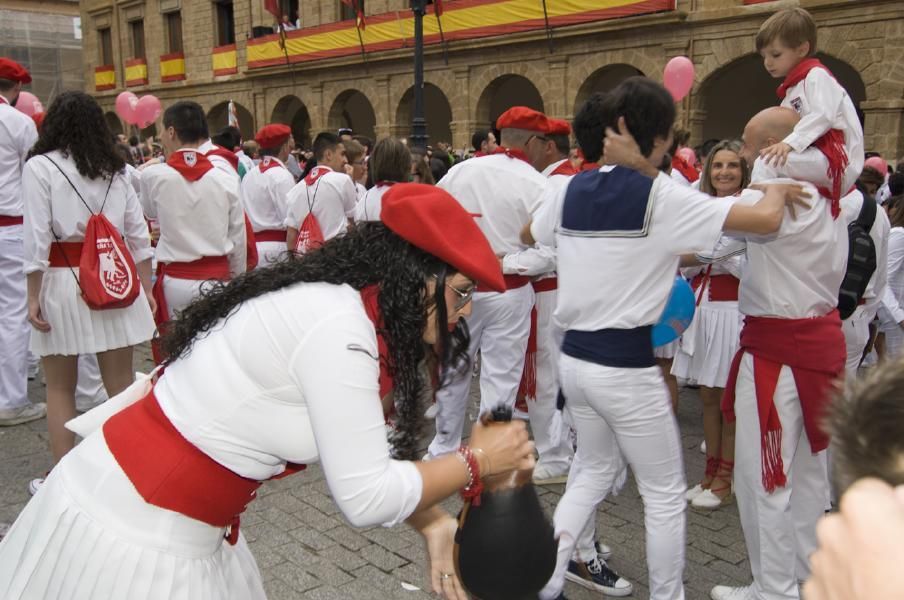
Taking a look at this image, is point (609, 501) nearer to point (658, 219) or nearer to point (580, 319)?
point (580, 319)

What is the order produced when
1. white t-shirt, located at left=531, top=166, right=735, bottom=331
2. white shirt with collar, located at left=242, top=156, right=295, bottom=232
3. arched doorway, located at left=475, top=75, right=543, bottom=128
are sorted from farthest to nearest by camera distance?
arched doorway, located at left=475, top=75, right=543, bottom=128
white shirt with collar, located at left=242, top=156, right=295, bottom=232
white t-shirt, located at left=531, top=166, right=735, bottom=331

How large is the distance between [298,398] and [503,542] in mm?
519

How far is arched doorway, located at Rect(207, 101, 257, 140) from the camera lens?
26.2 meters

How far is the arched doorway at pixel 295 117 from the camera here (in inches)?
968

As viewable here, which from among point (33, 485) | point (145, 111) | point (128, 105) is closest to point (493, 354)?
point (33, 485)

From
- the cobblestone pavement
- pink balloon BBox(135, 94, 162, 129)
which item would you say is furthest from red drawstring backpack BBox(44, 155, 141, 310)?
pink balloon BBox(135, 94, 162, 129)

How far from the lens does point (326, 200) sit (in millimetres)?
5758

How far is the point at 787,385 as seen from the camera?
9.34ft

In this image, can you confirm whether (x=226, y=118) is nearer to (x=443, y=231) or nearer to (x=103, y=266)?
(x=103, y=266)

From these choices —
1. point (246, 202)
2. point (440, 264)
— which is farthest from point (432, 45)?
point (440, 264)

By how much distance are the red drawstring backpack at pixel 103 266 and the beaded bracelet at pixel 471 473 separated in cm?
274

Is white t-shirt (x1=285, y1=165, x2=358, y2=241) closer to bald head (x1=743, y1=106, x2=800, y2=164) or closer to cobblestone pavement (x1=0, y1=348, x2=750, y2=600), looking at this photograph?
cobblestone pavement (x1=0, y1=348, x2=750, y2=600)

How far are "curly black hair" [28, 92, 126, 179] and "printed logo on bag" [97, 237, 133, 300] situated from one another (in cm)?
34

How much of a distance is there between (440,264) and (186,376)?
59 cm
